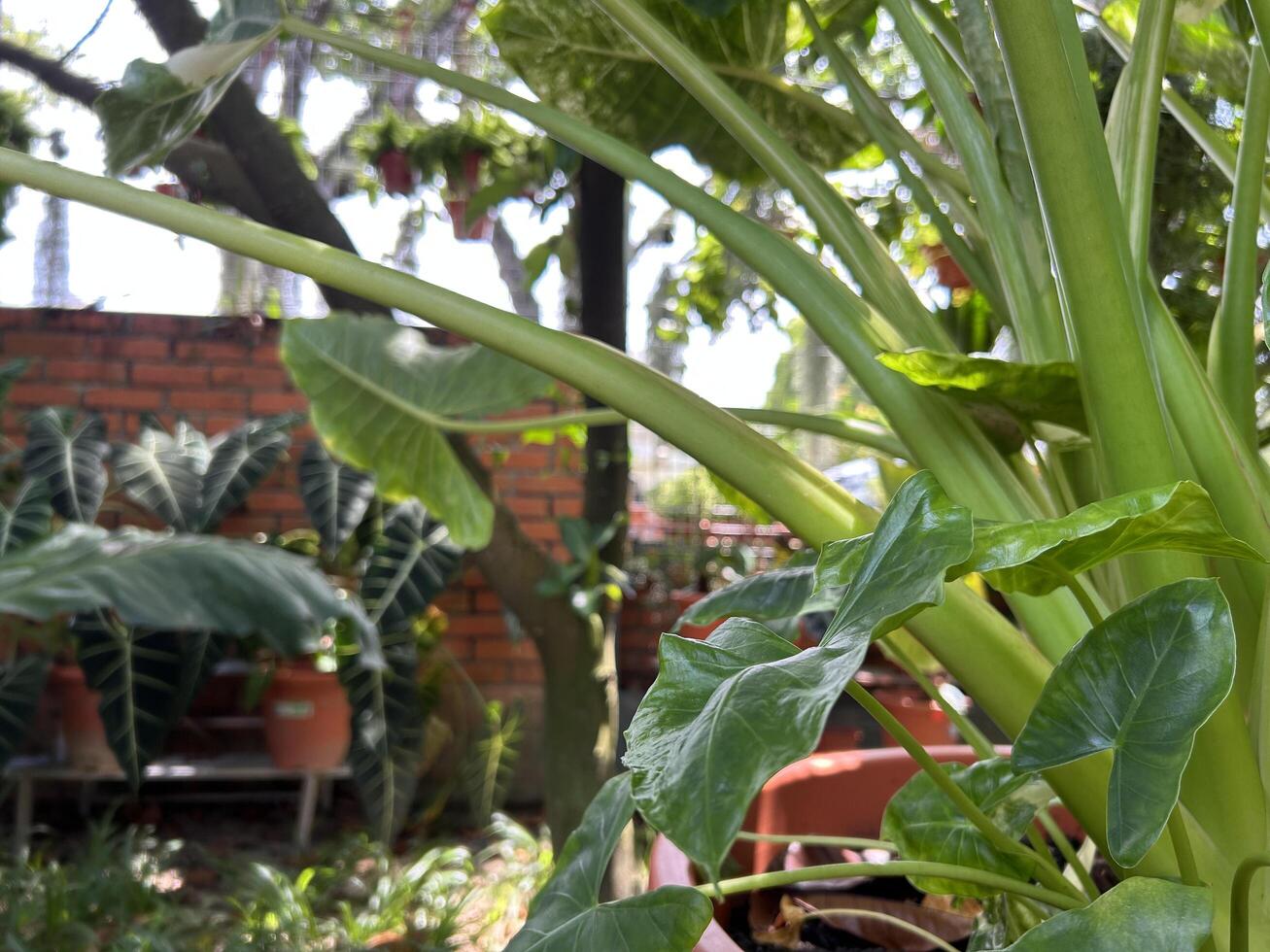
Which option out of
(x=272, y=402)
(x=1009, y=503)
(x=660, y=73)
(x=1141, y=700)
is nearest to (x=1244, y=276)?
(x=1009, y=503)

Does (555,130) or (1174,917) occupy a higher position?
(555,130)

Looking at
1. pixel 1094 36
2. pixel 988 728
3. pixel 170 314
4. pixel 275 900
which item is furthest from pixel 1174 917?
pixel 170 314

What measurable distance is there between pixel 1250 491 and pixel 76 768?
2.56 m

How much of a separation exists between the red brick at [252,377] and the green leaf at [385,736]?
3.04 ft

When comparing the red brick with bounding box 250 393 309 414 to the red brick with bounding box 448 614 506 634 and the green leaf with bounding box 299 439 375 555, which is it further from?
the red brick with bounding box 448 614 506 634

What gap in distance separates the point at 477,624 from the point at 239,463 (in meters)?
0.77

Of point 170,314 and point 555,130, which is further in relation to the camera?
point 170,314

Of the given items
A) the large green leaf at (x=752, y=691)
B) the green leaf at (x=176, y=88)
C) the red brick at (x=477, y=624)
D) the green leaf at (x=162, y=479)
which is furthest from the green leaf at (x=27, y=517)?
the large green leaf at (x=752, y=691)

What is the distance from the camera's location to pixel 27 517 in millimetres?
2146

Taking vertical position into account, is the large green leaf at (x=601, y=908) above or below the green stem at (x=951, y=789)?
below

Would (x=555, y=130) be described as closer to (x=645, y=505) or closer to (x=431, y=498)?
(x=431, y=498)

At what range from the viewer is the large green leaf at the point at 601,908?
0.38m

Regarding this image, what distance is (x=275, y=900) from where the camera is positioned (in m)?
1.79

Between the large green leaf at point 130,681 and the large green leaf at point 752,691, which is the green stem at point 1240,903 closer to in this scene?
the large green leaf at point 752,691
